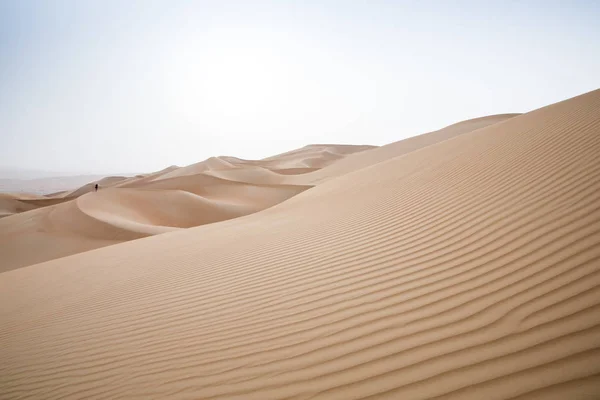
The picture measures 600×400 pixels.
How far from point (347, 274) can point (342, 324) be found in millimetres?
807

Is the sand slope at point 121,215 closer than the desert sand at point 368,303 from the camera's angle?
No

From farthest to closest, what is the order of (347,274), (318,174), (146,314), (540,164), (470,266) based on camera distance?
(318,174) → (540,164) → (146,314) → (347,274) → (470,266)

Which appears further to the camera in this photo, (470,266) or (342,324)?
(470,266)

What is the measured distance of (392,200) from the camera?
543 cm

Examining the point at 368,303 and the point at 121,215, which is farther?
the point at 121,215

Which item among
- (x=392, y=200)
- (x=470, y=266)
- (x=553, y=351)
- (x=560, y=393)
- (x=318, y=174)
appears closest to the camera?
(x=560, y=393)

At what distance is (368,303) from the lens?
7.86 feet

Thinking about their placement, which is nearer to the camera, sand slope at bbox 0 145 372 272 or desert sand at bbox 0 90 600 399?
desert sand at bbox 0 90 600 399

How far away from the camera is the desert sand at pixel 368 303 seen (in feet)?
5.41

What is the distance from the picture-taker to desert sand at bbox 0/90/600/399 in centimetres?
165

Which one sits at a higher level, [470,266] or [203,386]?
[470,266]

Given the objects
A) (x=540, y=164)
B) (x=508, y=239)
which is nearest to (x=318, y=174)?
(x=540, y=164)

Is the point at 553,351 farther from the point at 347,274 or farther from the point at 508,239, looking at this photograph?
the point at 347,274

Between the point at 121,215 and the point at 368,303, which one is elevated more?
the point at 121,215
